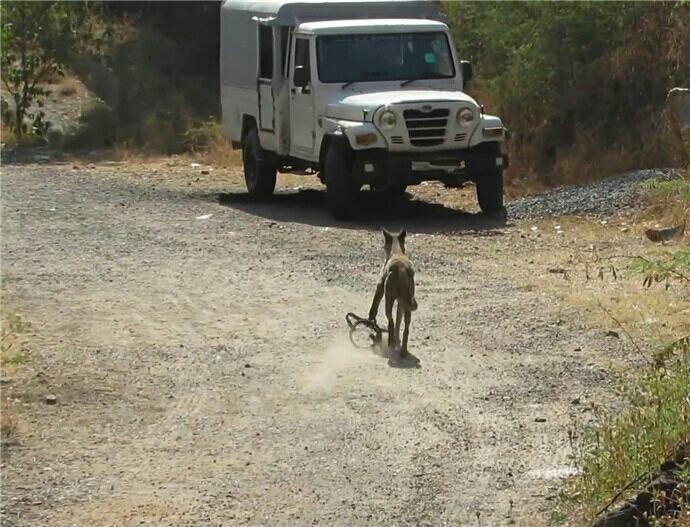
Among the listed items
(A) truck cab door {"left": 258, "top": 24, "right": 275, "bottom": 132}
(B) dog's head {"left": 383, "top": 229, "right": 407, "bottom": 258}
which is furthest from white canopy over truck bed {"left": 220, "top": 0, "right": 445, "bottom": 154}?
(B) dog's head {"left": 383, "top": 229, "right": 407, "bottom": 258}

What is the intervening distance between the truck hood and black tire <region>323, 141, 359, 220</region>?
0.38 meters

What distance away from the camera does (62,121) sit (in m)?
29.4

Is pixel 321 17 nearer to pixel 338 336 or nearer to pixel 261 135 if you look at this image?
pixel 261 135

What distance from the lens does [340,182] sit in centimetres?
1770

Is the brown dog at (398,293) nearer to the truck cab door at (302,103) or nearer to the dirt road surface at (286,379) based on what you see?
the dirt road surface at (286,379)

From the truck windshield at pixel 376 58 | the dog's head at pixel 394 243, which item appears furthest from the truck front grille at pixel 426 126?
the dog's head at pixel 394 243

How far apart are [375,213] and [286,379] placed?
28.1ft

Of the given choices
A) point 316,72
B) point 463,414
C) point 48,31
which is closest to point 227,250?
point 316,72

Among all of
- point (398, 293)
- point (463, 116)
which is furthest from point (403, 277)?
point (463, 116)

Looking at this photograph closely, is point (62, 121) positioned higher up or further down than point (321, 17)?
further down

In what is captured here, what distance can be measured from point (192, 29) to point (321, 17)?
14.9 meters

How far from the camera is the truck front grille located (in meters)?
17.4

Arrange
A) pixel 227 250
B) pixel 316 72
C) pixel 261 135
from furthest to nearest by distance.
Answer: pixel 261 135 < pixel 316 72 < pixel 227 250

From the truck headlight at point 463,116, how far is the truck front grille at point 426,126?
0.46 feet
